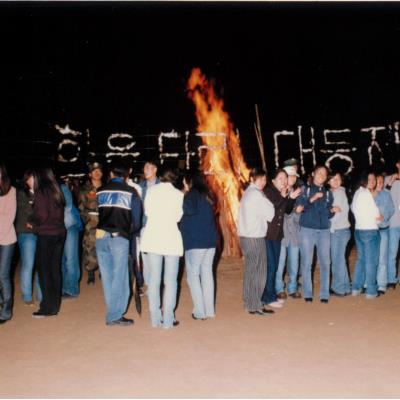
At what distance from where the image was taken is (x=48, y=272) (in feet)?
23.5

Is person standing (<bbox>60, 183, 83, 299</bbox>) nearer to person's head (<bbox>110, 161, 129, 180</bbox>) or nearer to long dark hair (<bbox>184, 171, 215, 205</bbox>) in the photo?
person's head (<bbox>110, 161, 129, 180</bbox>)

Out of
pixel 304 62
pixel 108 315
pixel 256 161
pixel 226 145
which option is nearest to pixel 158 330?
pixel 108 315

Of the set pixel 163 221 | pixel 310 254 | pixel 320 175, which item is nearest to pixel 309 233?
pixel 310 254

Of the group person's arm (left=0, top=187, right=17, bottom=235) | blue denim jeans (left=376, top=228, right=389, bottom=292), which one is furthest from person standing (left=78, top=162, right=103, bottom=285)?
blue denim jeans (left=376, top=228, right=389, bottom=292)

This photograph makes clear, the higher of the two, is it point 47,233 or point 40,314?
point 47,233

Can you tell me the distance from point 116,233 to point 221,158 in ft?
21.3

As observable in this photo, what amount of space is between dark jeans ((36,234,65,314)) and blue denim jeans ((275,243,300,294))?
3369 mm

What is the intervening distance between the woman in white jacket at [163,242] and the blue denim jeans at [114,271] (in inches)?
13.1

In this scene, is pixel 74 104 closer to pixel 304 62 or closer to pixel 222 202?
pixel 222 202

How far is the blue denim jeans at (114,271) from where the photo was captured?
21.8 ft

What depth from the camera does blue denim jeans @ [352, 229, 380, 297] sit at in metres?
7.94

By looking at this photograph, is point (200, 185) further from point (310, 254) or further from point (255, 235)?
point (310, 254)

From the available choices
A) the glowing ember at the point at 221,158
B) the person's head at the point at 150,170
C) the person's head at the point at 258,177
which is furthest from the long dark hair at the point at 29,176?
the glowing ember at the point at 221,158

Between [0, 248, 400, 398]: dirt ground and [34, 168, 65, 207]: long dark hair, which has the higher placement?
[34, 168, 65, 207]: long dark hair
